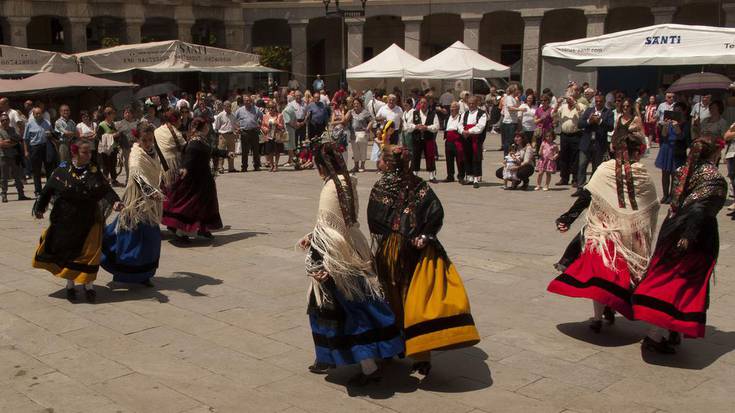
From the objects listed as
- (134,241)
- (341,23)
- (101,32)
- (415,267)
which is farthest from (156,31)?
(415,267)

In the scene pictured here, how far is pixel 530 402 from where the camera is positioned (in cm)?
517

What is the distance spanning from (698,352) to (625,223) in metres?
1.08

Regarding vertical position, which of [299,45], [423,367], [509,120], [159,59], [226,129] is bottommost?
[423,367]

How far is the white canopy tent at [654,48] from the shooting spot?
1327 cm

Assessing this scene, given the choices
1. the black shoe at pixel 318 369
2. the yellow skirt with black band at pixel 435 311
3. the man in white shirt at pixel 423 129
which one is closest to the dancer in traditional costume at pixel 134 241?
the black shoe at pixel 318 369

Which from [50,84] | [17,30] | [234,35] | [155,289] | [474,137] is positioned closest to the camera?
[155,289]

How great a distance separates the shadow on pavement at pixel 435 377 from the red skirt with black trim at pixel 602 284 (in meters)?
0.89

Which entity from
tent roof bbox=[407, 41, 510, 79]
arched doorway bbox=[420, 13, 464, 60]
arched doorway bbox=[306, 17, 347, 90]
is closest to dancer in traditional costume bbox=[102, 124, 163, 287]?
tent roof bbox=[407, 41, 510, 79]

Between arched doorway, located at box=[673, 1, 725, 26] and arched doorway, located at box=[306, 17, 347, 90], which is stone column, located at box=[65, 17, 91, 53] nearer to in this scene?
arched doorway, located at box=[306, 17, 347, 90]

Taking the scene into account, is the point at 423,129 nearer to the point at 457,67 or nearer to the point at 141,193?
the point at 457,67

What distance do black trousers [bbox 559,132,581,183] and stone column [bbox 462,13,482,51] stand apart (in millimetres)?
18713

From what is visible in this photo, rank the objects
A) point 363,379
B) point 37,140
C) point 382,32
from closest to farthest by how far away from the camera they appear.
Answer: point 363,379, point 37,140, point 382,32

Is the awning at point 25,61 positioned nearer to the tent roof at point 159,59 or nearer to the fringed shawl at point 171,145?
the tent roof at point 159,59

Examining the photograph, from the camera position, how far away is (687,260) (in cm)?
584
